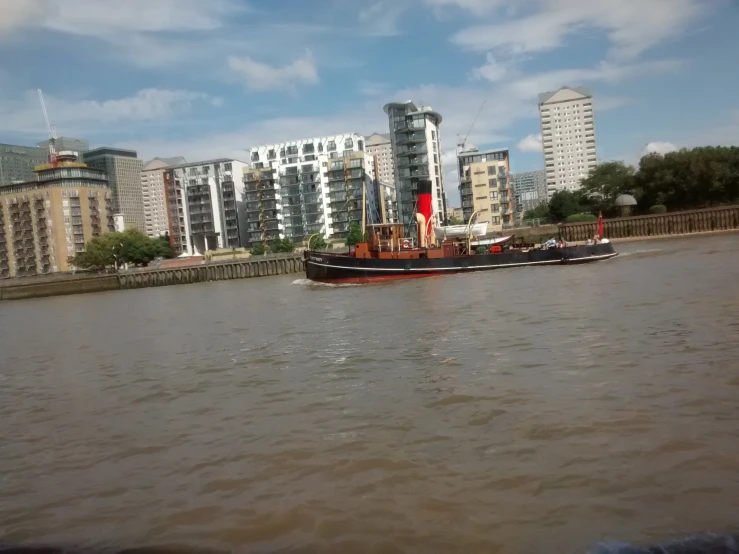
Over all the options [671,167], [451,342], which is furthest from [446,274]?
[671,167]

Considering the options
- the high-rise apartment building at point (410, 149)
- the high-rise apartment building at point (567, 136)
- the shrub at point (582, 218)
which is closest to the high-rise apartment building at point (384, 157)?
the high-rise apartment building at point (567, 136)

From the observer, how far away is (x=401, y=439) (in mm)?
6496

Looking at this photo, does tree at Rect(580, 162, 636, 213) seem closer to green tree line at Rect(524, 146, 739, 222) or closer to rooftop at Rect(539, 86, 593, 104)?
green tree line at Rect(524, 146, 739, 222)

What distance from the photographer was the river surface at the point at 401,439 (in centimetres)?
464

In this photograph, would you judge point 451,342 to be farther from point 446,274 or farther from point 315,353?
point 446,274

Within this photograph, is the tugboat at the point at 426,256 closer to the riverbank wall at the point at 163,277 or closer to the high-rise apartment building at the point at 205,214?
the riverbank wall at the point at 163,277

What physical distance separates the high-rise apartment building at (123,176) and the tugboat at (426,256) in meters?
159

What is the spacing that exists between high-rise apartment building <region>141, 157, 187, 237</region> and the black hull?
142 metres

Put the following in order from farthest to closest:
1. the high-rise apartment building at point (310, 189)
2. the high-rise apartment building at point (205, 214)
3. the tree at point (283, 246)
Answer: the high-rise apartment building at point (205, 214) → the high-rise apartment building at point (310, 189) → the tree at point (283, 246)

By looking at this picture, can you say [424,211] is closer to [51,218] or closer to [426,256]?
[426,256]

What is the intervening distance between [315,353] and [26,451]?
549 centimetres

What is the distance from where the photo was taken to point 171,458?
669 cm

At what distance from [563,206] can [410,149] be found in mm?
22324

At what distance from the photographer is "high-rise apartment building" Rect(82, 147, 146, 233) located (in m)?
185
